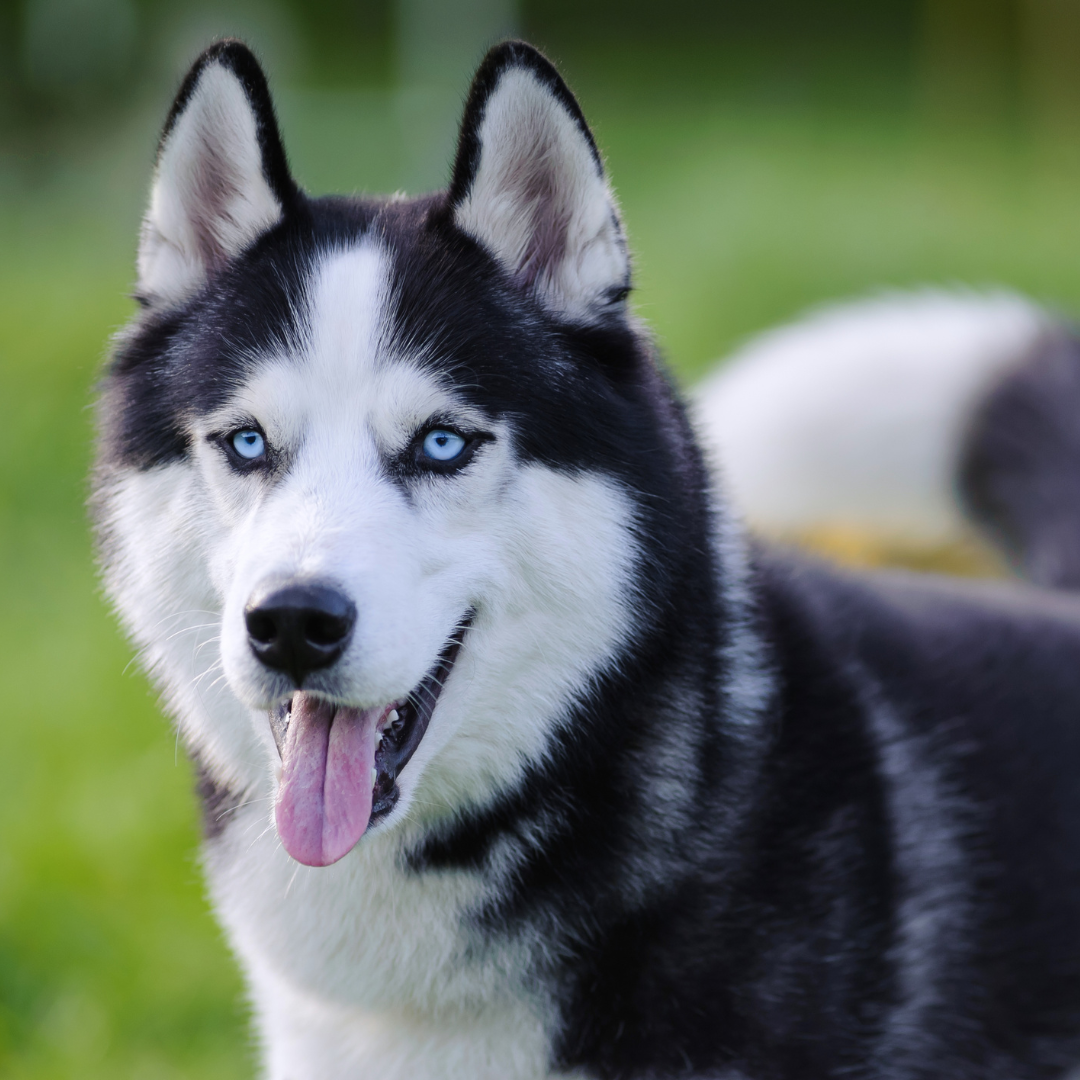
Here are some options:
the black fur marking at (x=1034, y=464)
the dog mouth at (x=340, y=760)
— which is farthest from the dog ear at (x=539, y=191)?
the black fur marking at (x=1034, y=464)

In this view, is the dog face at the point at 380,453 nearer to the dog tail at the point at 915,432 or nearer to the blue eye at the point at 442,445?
the blue eye at the point at 442,445

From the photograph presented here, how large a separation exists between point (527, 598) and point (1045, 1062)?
1.43 metres

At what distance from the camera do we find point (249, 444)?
6.79 feet

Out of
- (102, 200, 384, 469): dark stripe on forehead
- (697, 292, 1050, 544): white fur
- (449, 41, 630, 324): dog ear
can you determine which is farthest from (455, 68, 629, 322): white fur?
(697, 292, 1050, 544): white fur

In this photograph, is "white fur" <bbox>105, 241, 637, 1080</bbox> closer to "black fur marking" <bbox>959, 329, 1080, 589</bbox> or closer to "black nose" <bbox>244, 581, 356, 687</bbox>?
"black nose" <bbox>244, 581, 356, 687</bbox>

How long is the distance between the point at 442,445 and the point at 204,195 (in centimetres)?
68

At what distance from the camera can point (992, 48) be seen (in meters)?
16.2

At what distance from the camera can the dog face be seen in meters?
1.94

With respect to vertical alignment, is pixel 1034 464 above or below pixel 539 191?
below

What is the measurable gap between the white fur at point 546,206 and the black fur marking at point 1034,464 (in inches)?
75.5

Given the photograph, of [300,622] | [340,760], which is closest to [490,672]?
[340,760]

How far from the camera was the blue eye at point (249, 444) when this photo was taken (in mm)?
2059

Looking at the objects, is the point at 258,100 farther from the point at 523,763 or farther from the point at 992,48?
the point at 992,48

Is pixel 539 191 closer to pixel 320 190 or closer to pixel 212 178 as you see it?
pixel 212 178
